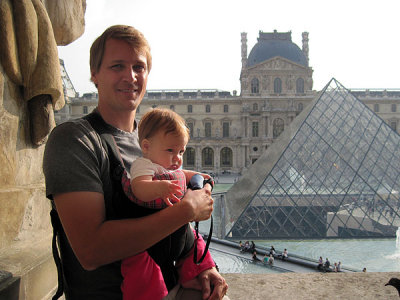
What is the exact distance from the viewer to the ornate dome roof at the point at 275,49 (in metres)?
38.3

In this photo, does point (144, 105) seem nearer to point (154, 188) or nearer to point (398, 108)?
point (398, 108)

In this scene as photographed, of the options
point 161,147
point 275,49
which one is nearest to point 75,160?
point 161,147

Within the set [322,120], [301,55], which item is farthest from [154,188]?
[301,55]

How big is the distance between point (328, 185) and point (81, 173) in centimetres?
1165

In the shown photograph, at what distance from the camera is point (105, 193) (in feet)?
3.76

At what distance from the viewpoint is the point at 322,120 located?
14.1 metres

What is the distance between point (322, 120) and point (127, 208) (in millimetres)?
14036

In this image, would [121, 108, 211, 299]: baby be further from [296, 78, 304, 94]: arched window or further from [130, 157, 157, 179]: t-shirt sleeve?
[296, 78, 304, 94]: arched window

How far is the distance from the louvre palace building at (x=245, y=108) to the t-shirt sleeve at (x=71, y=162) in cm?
3438

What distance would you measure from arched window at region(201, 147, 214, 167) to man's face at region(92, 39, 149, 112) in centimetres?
3584

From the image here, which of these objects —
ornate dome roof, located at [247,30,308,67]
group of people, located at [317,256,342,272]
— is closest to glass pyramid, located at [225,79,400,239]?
group of people, located at [317,256,342,272]

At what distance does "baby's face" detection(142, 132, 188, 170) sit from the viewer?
1.18 m

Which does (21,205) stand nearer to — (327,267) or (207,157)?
(327,267)

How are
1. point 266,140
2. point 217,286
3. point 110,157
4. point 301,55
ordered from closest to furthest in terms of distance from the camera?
point 110,157, point 217,286, point 266,140, point 301,55
